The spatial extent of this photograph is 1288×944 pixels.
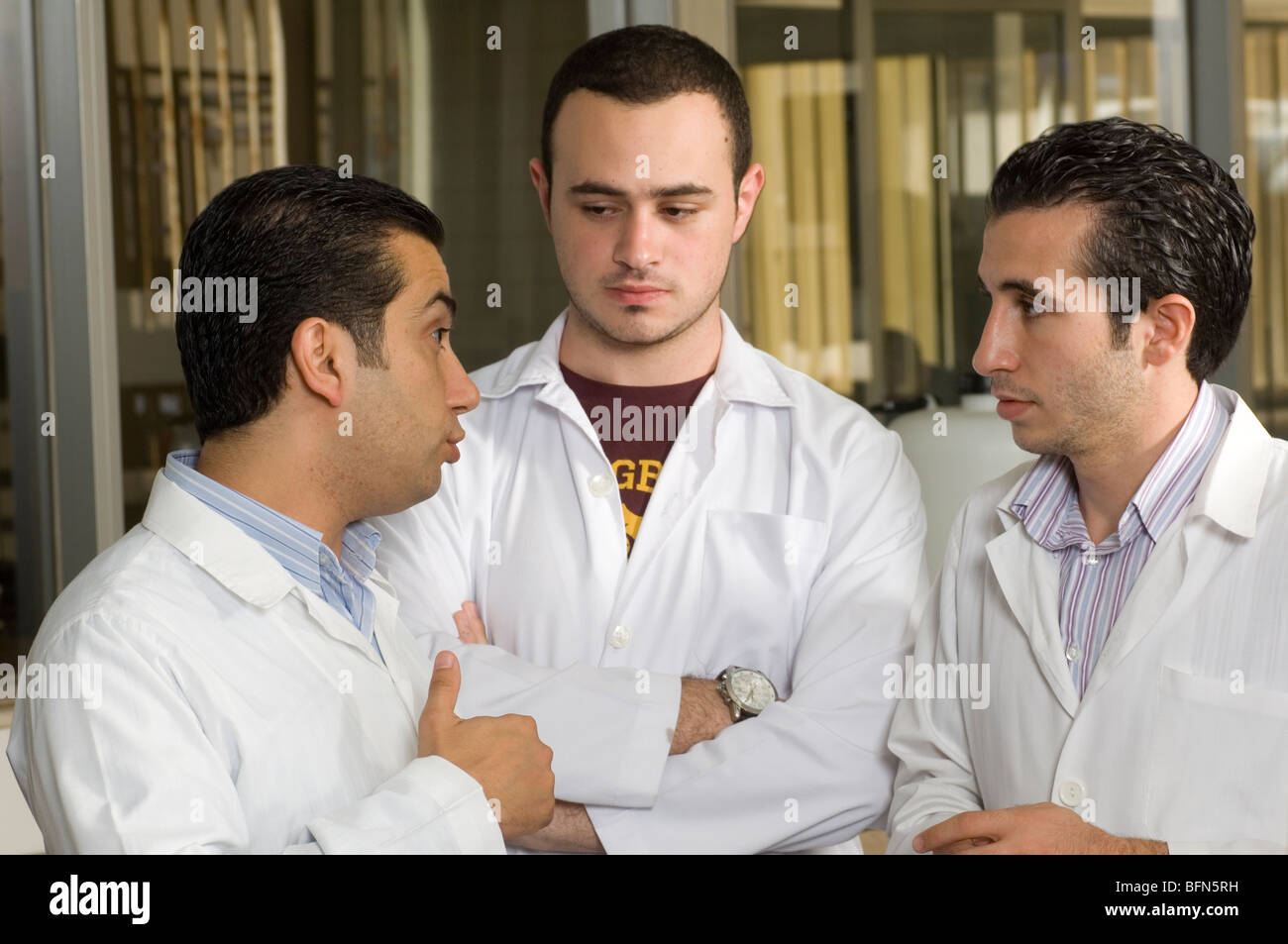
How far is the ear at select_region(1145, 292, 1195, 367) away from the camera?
4.74 ft

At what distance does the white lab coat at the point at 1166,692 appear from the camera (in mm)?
1286

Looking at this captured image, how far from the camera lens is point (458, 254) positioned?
3.25 metres

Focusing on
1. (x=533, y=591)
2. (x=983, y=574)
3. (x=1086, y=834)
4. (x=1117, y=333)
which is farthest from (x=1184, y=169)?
(x=533, y=591)

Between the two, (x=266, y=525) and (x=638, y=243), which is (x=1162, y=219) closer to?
(x=638, y=243)

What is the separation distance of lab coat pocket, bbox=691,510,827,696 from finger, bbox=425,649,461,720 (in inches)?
19.0

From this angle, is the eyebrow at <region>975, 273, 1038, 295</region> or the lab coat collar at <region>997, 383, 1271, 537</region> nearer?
the lab coat collar at <region>997, 383, 1271, 537</region>

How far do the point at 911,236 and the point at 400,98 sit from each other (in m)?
1.38

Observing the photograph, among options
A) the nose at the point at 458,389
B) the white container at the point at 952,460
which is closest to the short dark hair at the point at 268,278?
the nose at the point at 458,389

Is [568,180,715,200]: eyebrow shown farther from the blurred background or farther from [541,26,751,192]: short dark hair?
the blurred background

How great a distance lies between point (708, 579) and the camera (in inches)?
68.2

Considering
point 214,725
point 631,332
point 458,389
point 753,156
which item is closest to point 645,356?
point 631,332

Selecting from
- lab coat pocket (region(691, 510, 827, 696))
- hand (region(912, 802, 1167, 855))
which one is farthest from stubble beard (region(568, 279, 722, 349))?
hand (region(912, 802, 1167, 855))

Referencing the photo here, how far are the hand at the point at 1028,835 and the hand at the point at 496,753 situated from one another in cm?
44
